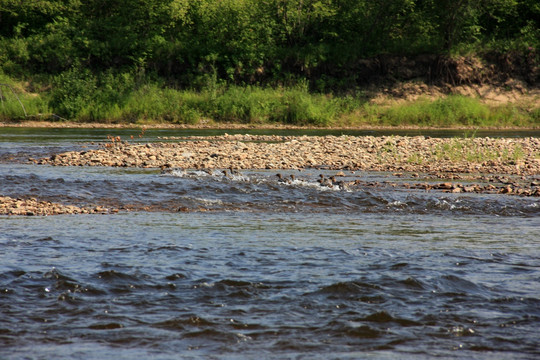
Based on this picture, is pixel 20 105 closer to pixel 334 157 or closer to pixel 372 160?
pixel 334 157

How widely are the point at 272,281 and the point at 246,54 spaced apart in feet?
122

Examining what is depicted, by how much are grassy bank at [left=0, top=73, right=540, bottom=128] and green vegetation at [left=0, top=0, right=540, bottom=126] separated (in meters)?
0.08

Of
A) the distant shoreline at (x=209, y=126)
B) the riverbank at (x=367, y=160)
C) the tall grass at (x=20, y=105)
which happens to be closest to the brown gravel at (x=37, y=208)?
the riverbank at (x=367, y=160)

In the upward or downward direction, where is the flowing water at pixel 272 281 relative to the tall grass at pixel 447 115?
downward

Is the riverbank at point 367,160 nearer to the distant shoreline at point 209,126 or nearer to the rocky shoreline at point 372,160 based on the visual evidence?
the rocky shoreline at point 372,160

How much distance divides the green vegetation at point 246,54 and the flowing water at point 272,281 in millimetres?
25817

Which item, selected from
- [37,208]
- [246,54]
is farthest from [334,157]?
[246,54]

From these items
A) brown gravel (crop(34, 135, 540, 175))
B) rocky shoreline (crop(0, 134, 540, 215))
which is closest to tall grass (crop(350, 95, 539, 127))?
rocky shoreline (crop(0, 134, 540, 215))

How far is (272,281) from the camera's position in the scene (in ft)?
20.6

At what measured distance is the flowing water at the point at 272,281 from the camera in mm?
4727

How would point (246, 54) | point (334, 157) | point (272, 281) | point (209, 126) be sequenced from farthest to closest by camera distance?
point (246, 54)
point (209, 126)
point (334, 157)
point (272, 281)

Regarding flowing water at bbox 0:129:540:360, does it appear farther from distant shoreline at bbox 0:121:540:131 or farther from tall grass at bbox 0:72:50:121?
tall grass at bbox 0:72:50:121

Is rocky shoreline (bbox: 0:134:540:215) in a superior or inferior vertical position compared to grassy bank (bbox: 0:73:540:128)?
inferior

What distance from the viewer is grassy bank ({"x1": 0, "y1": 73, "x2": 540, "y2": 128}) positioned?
3591 centimetres
